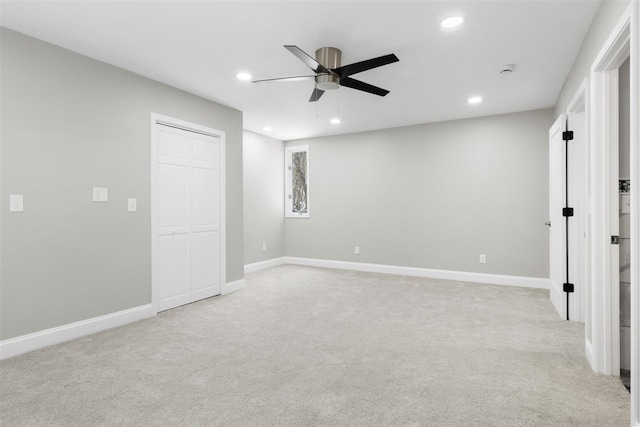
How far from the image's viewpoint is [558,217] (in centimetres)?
358

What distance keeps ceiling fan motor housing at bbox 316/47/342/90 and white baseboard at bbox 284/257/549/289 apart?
12.4 ft

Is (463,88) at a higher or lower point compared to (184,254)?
higher

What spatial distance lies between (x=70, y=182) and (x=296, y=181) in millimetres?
4364

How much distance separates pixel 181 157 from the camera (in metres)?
4.04

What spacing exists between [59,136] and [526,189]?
18.7ft

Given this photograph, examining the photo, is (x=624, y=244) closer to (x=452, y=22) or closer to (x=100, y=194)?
(x=452, y=22)

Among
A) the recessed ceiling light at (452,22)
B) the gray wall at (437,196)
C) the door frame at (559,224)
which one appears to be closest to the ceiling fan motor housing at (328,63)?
the recessed ceiling light at (452,22)

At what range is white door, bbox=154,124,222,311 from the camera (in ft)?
12.5

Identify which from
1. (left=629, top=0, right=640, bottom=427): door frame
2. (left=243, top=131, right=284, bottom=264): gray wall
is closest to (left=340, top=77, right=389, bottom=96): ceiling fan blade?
(left=629, top=0, right=640, bottom=427): door frame

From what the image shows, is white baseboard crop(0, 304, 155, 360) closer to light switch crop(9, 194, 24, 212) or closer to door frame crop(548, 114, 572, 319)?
light switch crop(9, 194, 24, 212)

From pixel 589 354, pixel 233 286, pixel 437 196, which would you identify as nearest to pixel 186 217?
pixel 233 286

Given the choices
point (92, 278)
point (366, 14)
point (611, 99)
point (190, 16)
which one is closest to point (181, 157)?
point (92, 278)

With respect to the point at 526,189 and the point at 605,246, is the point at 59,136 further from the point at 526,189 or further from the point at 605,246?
the point at 526,189

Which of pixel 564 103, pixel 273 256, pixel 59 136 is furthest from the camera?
pixel 273 256
